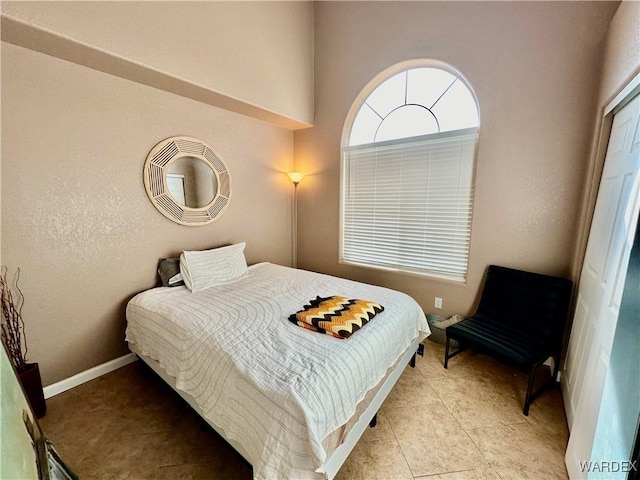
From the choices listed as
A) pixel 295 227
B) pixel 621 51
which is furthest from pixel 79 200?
pixel 621 51

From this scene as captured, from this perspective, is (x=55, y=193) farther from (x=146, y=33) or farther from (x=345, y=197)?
(x=345, y=197)

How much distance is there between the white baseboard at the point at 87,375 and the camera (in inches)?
75.3

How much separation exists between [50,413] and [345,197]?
10.4ft

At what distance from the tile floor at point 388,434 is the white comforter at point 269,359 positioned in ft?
1.19

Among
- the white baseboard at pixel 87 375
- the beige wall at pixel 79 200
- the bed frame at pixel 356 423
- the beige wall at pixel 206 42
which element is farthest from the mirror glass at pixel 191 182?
the white baseboard at pixel 87 375

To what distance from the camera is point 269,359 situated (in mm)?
1288

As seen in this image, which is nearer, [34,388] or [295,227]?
[34,388]

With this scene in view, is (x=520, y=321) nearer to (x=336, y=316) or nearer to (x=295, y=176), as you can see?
(x=336, y=316)

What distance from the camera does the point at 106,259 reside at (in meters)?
2.10

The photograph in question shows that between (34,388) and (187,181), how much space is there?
1.85 metres

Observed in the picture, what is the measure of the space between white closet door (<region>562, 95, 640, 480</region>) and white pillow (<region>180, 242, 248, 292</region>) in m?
2.57

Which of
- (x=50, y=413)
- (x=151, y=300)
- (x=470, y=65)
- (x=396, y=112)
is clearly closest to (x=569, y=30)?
(x=470, y=65)

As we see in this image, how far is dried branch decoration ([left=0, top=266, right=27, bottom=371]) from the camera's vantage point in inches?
64.5

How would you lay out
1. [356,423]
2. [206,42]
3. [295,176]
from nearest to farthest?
[356,423]
[206,42]
[295,176]
